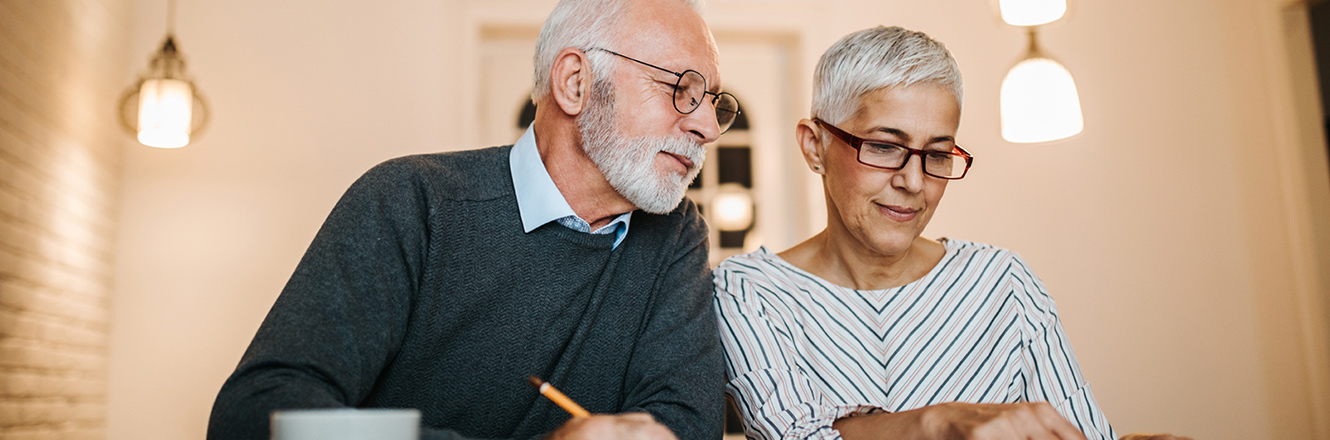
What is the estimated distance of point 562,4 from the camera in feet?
5.26

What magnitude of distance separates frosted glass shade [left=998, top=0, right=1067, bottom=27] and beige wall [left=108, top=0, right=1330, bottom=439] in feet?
4.71

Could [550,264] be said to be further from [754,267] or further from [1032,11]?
[1032,11]

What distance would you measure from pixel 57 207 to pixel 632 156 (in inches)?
Result: 98.7

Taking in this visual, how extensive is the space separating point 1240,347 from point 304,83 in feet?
12.9

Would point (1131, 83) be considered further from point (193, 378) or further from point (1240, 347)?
point (193, 378)

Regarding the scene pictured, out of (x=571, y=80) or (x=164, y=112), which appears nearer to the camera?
(x=571, y=80)

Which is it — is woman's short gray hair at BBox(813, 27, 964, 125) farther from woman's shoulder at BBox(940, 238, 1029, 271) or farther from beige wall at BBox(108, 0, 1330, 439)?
beige wall at BBox(108, 0, 1330, 439)

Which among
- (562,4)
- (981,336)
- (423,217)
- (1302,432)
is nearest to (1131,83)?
(1302,432)

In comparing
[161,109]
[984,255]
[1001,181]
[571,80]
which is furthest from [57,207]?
[1001,181]

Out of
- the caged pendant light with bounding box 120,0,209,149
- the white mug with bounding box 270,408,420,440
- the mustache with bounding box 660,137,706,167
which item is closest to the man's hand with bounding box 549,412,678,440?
the white mug with bounding box 270,408,420,440

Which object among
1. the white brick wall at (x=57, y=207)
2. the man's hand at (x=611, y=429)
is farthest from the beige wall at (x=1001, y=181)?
the man's hand at (x=611, y=429)

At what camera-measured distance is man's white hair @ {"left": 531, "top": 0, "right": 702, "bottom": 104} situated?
4.99ft

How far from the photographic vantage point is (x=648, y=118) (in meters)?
1.48

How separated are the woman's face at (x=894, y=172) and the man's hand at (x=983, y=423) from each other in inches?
15.9
